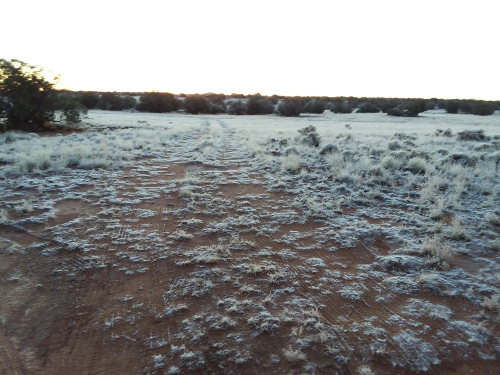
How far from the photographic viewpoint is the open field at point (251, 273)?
3.33 metres

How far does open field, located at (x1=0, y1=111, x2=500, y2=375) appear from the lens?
333 cm

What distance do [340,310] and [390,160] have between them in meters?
7.55

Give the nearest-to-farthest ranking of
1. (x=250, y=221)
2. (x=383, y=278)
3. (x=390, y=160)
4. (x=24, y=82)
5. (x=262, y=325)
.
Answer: (x=262, y=325) → (x=383, y=278) → (x=250, y=221) → (x=390, y=160) → (x=24, y=82)

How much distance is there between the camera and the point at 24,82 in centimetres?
1947

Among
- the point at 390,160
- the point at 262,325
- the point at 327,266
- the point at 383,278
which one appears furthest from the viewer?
the point at 390,160

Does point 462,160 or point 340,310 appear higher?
point 462,160

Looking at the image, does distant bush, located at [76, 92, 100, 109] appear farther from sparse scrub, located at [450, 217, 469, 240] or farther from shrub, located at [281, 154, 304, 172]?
sparse scrub, located at [450, 217, 469, 240]

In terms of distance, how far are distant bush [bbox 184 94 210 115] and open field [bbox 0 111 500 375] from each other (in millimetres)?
49437

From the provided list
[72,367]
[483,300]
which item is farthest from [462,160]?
[72,367]

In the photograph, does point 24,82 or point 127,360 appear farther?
point 24,82

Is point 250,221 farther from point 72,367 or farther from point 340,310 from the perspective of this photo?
point 72,367

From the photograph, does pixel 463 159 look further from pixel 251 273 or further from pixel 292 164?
pixel 251 273

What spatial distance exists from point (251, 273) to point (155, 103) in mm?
55332

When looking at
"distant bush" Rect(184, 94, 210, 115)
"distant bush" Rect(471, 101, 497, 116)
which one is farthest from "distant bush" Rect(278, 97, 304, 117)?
"distant bush" Rect(471, 101, 497, 116)
